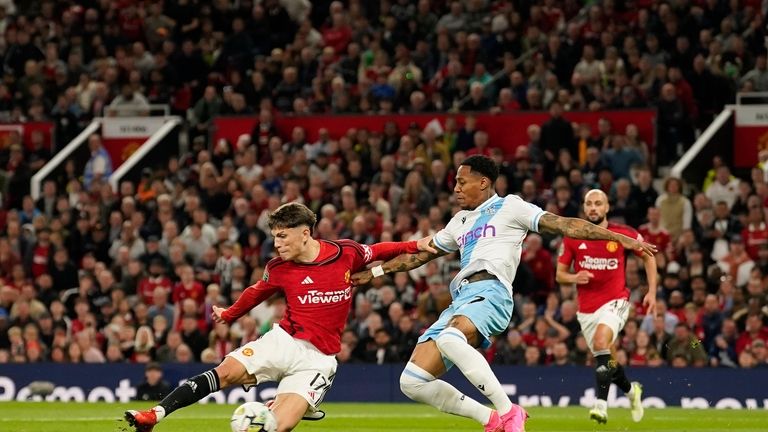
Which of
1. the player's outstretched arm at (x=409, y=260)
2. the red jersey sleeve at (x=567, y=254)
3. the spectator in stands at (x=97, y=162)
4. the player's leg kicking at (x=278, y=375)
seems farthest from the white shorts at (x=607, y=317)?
the spectator in stands at (x=97, y=162)

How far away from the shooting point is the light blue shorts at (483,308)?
457 inches

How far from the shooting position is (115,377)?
22062 millimetres

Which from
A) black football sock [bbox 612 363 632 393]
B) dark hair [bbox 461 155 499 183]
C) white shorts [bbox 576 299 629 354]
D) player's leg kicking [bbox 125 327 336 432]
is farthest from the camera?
white shorts [bbox 576 299 629 354]

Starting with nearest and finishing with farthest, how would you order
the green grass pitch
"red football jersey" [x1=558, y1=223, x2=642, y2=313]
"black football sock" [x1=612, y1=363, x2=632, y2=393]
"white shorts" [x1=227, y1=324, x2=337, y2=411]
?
"white shorts" [x1=227, y1=324, x2=337, y2=411] < the green grass pitch < "black football sock" [x1=612, y1=363, x2=632, y2=393] < "red football jersey" [x1=558, y1=223, x2=642, y2=313]

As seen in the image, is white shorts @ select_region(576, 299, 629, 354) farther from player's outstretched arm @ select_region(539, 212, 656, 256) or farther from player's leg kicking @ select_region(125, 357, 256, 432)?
player's leg kicking @ select_region(125, 357, 256, 432)

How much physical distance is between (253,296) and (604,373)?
204 inches

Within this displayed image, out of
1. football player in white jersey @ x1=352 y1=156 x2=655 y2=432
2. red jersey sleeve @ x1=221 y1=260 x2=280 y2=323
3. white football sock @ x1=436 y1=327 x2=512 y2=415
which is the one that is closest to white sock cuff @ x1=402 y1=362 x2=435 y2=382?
football player in white jersey @ x1=352 y1=156 x2=655 y2=432

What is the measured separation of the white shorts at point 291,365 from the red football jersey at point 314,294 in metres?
0.11

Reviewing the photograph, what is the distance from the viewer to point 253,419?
1055cm

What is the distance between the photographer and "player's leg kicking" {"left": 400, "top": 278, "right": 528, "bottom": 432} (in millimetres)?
11312

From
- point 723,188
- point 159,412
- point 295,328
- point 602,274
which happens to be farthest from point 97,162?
point 159,412

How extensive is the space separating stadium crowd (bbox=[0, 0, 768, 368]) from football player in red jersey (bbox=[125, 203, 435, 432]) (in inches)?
380

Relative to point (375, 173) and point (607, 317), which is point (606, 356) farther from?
point (375, 173)

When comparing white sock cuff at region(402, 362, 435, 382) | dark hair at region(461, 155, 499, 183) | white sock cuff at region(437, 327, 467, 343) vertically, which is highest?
dark hair at region(461, 155, 499, 183)
